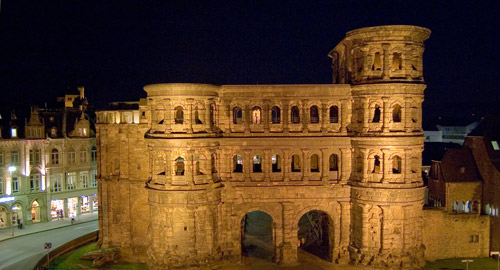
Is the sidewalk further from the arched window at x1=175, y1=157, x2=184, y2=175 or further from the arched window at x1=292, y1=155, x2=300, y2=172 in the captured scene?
the arched window at x1=292, y1=155, x2=300, y2=172

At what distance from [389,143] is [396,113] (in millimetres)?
3253

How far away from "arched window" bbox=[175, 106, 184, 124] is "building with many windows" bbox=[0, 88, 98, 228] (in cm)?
2816

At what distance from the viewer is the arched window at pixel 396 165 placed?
118 feet


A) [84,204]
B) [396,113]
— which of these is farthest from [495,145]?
[84,204]

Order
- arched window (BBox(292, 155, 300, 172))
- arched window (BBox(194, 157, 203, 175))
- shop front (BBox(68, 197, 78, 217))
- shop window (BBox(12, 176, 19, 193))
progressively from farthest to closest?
shop front (BBox(68, 197, 78, 217))
shop window (BBox(12, 176, 19, 193))
arched window (BBox(292, 155, 300, 172))
arched window (BBox(194, 157, 203, 175))

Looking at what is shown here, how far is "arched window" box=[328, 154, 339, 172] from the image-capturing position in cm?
3767

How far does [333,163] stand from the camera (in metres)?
39.0

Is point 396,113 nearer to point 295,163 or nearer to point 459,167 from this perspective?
point 295,163

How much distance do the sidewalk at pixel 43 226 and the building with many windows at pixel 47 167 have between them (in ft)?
3.41

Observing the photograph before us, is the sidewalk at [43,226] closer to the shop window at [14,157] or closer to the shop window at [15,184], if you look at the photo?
the shop window at [15,184]

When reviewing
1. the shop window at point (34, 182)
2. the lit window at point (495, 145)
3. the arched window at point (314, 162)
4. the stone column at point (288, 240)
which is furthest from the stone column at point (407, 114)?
the shop window at point (34, 182)

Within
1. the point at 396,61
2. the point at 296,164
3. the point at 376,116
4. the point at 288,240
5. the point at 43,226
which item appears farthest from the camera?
the point at 43,226

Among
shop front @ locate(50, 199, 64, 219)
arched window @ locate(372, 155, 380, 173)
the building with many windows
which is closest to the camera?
arched window @ locate(372, 155, 380, 173)

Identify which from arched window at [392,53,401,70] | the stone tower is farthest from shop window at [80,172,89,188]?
arched window at [392,53,401,70]
